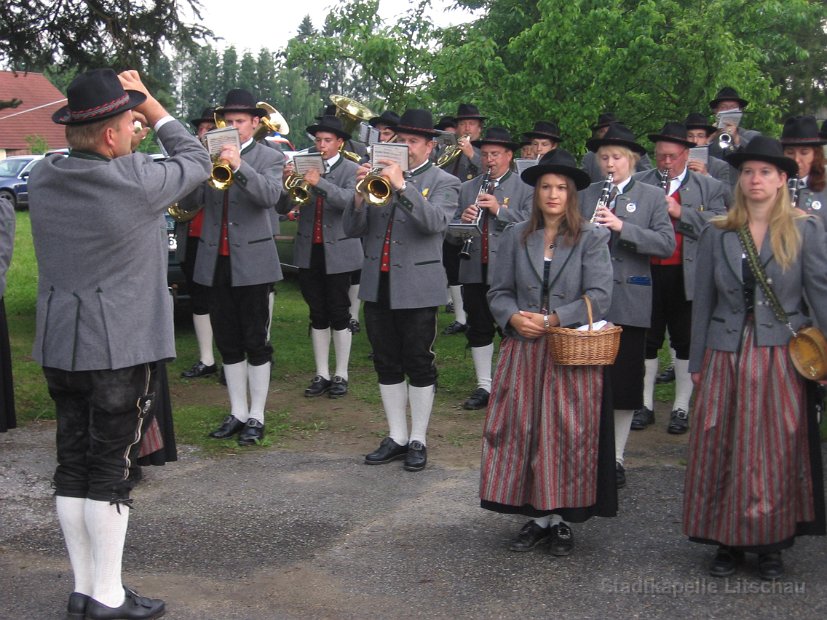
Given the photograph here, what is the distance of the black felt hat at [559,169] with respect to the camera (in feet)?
17.3

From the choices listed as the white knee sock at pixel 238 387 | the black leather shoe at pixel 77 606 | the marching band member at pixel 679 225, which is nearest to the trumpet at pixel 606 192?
the marching band member at pixel 679 225

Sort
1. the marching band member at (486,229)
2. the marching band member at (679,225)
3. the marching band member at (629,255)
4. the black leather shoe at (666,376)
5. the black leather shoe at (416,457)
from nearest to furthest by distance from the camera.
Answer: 1. the marching band member at (629,255)
2. the black leather shoe at (416,457)
3. the marching band member at (679,225)
4. the marching band member at (486,229)
5. the black leather shoe at (666,376)

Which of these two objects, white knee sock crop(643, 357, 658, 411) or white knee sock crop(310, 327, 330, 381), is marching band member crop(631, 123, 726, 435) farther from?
white knee sock crop(310, 327, 330, 381)

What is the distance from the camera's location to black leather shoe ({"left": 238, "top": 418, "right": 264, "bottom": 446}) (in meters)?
7.29

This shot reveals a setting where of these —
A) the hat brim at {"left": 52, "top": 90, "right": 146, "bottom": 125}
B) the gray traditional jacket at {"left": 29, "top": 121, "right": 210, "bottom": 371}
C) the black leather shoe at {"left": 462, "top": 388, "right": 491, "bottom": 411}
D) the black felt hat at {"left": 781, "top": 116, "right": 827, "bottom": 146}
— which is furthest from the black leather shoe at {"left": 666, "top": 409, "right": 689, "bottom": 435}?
the hat brim at {"left": 52, "top": 90, "right": 146, "bottom": 125}

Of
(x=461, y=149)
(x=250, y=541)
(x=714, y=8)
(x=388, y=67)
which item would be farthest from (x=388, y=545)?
(x=388, y=67)

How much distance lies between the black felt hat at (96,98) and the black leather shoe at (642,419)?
4.66m

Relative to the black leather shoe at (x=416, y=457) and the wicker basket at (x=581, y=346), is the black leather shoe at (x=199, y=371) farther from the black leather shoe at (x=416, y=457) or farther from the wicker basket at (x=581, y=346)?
the wicker basket at (x=581, y=346)

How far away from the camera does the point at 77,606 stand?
14.6 feet

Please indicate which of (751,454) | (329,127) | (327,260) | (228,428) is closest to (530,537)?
(751,454)

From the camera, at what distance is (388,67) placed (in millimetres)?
13727

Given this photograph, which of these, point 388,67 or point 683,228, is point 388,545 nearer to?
point 683,228

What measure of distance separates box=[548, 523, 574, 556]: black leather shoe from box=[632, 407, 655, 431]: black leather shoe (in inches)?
97.3

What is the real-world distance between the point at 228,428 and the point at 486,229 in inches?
102
